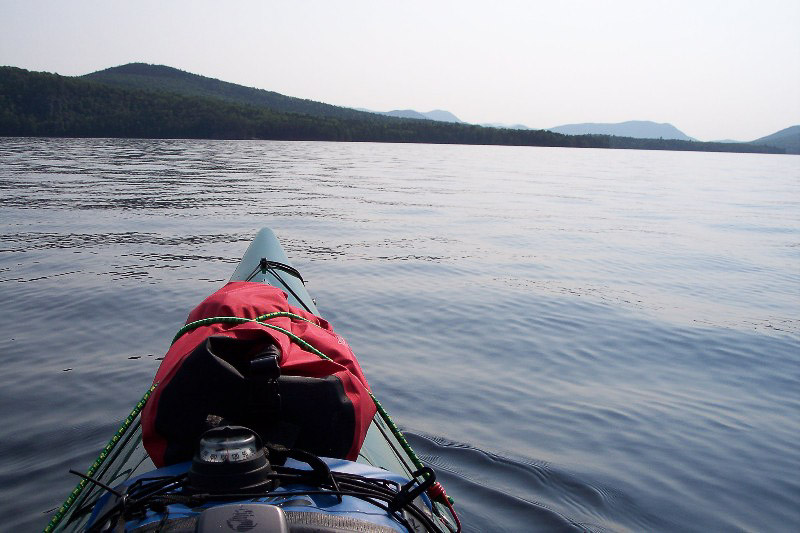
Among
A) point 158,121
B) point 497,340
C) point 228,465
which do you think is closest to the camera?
point 228,465

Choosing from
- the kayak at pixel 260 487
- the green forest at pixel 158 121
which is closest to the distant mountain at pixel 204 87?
the green forest at pixel 158 121

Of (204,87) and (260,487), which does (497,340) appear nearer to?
(260,487)

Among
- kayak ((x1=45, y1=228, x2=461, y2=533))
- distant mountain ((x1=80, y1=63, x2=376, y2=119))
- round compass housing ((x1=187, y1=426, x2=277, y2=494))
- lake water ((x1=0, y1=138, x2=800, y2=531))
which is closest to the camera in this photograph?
kayak ((x1=45, y1=228, x2=461, y2=533))

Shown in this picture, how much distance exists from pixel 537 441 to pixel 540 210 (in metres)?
13.1

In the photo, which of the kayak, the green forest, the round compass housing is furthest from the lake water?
the green forest

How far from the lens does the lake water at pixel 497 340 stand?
14.6 ft

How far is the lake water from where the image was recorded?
14.6 feet

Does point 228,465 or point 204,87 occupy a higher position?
point 204,87

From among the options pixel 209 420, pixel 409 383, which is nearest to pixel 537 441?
pixel 409 383

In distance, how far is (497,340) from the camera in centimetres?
722

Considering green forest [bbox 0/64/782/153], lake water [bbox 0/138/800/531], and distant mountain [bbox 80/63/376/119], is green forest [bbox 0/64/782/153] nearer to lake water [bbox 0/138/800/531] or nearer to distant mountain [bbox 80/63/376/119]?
distant mountain [bbox 80/63/376/119]

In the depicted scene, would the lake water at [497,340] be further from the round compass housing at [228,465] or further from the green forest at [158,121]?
the green forest at [158,121]

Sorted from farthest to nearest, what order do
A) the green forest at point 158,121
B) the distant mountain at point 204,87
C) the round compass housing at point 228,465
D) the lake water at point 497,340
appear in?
1. the distant mountain at point 204,87
2. the green forest at point 158,121
3. the lake water at point 497,340
4. the round compass housing at point 228,465

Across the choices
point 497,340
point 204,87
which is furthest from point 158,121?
point 497,340
